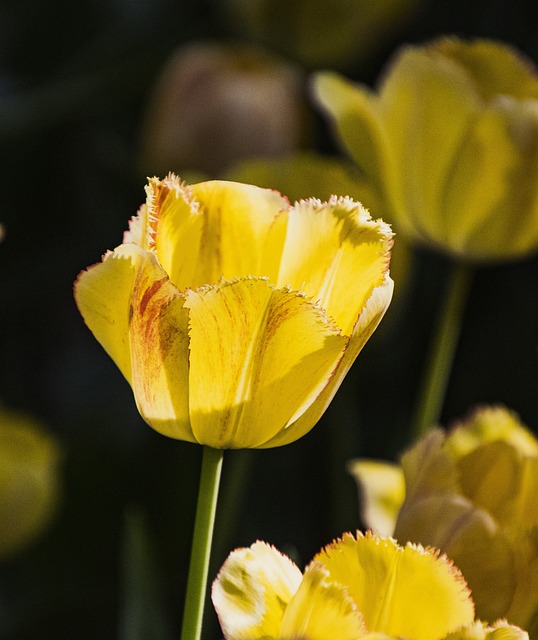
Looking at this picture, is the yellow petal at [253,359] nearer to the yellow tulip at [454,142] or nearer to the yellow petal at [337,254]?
the yellow petal at [337,254]

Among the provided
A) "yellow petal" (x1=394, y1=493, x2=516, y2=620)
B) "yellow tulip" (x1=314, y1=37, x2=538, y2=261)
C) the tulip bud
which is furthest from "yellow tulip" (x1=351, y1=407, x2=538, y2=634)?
the tulip bud

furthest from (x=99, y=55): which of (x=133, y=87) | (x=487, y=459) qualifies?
(x=487, y=459)

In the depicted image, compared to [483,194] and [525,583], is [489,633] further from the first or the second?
[483,194]

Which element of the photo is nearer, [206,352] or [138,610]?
[206,352]

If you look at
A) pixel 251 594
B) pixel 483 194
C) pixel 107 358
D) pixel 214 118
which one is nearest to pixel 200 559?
→ pixel 251 594

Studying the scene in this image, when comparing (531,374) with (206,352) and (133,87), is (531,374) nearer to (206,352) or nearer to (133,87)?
(133,87)

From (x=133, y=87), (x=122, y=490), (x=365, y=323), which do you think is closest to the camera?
(x=365, y=323)

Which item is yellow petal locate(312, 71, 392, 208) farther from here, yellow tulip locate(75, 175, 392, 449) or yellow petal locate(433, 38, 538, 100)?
yellow tulip locate(75, 175, 392, 449)
